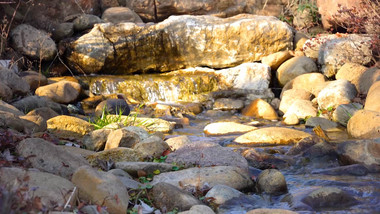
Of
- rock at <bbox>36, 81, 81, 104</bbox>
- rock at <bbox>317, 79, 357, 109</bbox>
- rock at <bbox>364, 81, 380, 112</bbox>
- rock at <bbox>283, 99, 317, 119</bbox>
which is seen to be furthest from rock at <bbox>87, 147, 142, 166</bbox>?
rock at <bbox>317, 79, 357, 109</bbox>

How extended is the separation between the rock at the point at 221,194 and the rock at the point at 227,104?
21.6ft

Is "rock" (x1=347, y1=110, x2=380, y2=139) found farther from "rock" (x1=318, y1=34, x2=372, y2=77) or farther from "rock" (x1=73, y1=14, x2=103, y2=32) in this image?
"rock" (x1=73, y1=14, x2=103, y2=32)

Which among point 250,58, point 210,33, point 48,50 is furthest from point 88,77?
point 250,58

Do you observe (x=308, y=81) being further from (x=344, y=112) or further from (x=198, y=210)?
(x=198, y=210)

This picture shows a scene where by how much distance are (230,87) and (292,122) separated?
331 centimetres

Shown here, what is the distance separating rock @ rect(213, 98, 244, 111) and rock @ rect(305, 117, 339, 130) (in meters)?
2.54

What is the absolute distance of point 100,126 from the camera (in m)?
6.85

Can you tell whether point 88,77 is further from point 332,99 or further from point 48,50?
point 332,99

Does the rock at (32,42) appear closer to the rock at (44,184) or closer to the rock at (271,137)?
the rock at (271,137)

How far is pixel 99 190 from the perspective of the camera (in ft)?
9.50

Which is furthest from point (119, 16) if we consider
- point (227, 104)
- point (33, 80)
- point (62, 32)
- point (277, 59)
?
point (227, 104)

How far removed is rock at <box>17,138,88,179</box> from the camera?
10.8ft

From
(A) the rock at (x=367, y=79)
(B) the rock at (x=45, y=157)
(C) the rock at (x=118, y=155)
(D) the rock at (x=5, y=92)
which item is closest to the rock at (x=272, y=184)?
(C) the rock at (x=118, y=155)

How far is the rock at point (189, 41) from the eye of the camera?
40.9 feet
